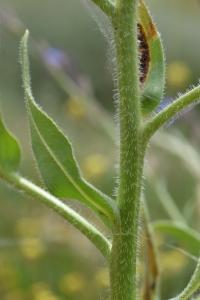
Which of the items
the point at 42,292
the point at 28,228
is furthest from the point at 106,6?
the point at 28,228

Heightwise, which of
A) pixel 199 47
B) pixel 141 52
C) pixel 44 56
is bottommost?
pixel 199 47

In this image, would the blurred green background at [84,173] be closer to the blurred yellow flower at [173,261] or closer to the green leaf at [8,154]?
the blurred yellow flower at [173,261]

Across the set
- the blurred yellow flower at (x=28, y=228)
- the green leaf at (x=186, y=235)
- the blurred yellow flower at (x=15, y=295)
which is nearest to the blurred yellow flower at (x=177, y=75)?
the blurred yellow flower at (x=28, y=228)

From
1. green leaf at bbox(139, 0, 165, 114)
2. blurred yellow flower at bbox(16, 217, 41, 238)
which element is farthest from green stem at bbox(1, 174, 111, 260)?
blurred yellow flower at bbox(16, 217, 41, 238)

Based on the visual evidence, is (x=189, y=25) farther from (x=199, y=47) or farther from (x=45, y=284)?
(x=45, y=284)

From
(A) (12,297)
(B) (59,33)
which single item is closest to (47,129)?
(A) (12,297)

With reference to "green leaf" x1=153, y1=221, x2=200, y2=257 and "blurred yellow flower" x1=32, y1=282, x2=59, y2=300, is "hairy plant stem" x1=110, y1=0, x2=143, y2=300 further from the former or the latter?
"blurred yellow flower" x1=32, y1=282, x2=59, y2=300

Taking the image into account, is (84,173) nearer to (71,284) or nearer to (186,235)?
(71,284)

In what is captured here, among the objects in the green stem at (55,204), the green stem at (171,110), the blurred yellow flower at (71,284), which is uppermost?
the green stem at (171,110)
